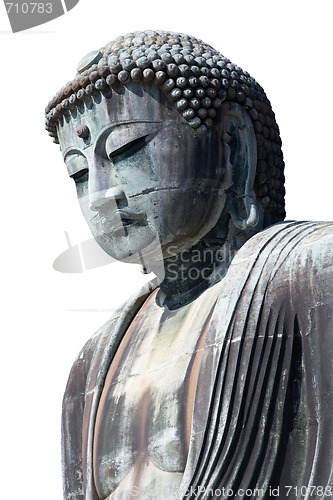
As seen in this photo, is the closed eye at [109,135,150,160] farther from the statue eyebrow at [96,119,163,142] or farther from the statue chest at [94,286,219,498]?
the statue chest at [94,286,219,498]

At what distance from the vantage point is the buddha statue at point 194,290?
37.1ft

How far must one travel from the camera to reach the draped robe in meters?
11.2

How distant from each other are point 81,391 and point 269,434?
2275 mm

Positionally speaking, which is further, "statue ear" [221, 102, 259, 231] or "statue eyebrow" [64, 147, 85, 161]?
"statue eyebrow" [64, 147, 85, 161]

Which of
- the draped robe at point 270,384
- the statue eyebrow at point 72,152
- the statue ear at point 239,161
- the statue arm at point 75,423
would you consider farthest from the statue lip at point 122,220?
the statue arm at point 75,423

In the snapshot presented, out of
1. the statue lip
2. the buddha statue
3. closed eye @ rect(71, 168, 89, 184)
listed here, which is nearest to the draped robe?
the buddha statue

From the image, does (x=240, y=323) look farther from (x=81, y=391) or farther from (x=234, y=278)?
(x=81, y=391)

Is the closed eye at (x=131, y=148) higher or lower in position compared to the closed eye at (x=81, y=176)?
higher

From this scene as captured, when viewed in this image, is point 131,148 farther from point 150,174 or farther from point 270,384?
point 270,384

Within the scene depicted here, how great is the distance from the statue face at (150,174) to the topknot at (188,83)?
11 centimetres

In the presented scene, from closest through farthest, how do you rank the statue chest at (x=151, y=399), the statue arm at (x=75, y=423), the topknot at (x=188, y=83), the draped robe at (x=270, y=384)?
1. the draped robe at (x=270, y=384)
2. the statue chest at (x=151, y=399)
3. the topknot at (x=188, y=83)
4. the statue arm at (x=75, y=423)

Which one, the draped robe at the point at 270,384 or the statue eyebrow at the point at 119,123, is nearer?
the draped robe at the point at 270,384

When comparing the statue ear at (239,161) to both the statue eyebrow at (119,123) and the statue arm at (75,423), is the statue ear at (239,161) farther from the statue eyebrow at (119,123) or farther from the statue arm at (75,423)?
the statue arm at (75,423)

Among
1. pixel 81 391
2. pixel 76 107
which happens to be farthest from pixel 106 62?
pixel 81 391
